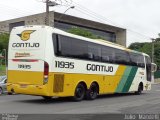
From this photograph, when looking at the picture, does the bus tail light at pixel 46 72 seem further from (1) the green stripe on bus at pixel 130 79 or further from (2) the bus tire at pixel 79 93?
(1) the green stripe on bus at pixel 130 79

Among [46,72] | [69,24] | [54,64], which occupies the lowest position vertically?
[46,72]

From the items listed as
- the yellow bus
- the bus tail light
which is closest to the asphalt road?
the yellow bus

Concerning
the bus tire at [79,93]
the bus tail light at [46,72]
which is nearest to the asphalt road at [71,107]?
the bus tire at [79,93]

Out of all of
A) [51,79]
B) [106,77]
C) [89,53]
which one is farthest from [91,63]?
[51,79]

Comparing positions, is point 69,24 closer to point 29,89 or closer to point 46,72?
point 29,89

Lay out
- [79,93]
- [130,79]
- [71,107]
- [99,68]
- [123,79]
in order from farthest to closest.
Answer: [130,79]
[123,79]
[99,68]
[79,93]
[71,107]

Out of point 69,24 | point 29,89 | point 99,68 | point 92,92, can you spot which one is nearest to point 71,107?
point 29,89

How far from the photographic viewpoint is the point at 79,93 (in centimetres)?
2038

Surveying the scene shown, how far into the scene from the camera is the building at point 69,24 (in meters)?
89.9

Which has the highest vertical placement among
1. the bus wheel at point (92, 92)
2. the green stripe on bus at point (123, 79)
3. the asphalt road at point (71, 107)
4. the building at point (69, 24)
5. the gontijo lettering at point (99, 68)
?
the building at point (69, 24)

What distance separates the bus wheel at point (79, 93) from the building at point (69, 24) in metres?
59.3

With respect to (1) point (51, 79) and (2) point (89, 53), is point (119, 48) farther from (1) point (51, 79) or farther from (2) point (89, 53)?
(1) point (51, 79)

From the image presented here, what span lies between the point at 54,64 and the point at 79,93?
2.81 metres

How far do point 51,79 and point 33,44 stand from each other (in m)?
1.83
